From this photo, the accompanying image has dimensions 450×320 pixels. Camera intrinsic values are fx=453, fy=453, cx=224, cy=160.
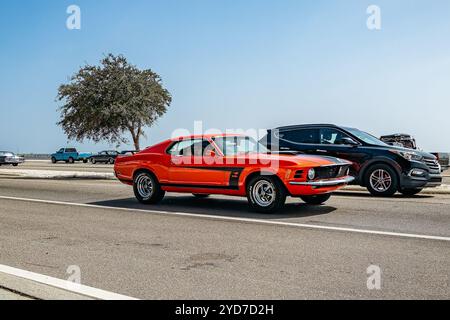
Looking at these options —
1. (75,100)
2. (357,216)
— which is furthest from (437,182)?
(75,100)

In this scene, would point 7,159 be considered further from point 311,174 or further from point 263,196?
point 311,174

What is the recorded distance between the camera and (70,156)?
5850cm

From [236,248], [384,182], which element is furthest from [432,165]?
[236,248]

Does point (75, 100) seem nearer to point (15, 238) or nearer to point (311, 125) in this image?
point (311, 125)

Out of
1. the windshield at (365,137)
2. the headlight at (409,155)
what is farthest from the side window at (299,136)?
the headlight at (409,155)

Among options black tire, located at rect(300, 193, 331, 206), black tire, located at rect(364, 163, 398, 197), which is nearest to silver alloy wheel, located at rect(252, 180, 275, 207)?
black tire, located at rect(300, 193, 331, 206)

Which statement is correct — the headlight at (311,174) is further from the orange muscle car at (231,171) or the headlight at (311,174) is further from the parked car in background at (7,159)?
the parked car in background at (7,159)

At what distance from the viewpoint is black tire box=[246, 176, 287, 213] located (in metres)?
8.55

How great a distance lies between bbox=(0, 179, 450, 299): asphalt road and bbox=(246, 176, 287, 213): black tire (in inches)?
9.2

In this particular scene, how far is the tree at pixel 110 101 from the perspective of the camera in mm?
28000

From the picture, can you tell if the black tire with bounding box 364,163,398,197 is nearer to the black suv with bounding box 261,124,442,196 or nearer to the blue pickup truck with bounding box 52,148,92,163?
the black suv with bounding box 261,124,442,196

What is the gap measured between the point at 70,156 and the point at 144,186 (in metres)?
51.1

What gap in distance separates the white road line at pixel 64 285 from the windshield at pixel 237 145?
16.9 feet

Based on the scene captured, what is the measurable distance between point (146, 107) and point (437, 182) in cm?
2123
